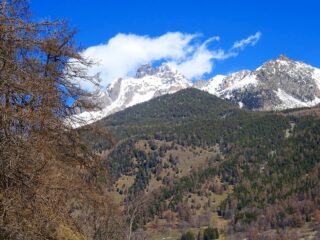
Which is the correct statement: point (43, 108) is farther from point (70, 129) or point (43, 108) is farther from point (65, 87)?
point (65, 87)

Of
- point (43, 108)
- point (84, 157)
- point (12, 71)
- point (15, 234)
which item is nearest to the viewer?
point (15, 234)

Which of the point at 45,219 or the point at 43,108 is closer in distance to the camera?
the point at 45,219

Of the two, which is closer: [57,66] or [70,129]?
[70,129]

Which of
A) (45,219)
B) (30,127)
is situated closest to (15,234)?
(45,219)

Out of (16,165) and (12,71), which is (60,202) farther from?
(12,71)

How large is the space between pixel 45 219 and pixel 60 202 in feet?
3.58

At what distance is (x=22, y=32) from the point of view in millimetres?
15500

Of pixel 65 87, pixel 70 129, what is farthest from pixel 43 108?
pixel 65 87

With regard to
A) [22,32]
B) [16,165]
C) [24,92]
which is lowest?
[16,165]

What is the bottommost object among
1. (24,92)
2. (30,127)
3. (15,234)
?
(15,234)

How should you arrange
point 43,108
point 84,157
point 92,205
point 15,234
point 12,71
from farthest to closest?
point 84,157, point 92,205, point 43,108, point 12,71, point 15,234

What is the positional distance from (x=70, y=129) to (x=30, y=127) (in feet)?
20.0

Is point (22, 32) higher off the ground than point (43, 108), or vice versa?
point (22, 32)

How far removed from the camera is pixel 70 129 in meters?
20.4
